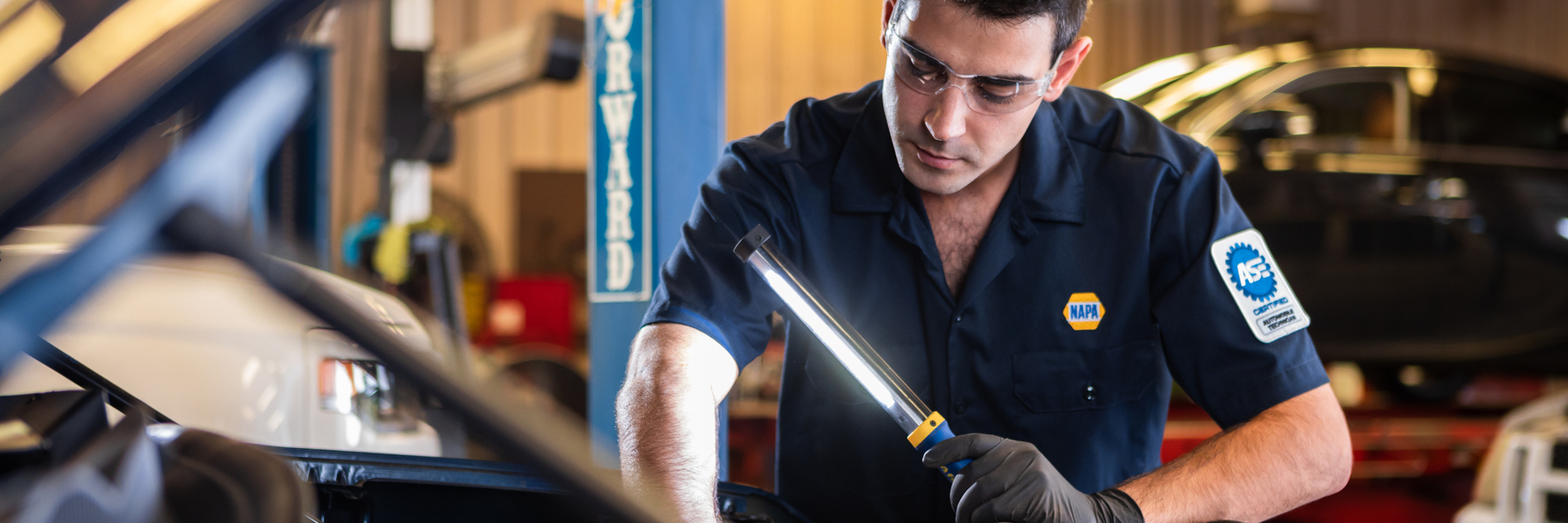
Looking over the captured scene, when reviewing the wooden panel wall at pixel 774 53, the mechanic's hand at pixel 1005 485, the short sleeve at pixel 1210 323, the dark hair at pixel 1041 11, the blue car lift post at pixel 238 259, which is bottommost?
the mechanic's hand at pixel 1005 485

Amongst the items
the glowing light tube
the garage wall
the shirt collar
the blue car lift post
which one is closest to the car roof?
the shirt collar

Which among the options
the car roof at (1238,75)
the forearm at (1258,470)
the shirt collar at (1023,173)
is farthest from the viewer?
the car roof at (1238,75)

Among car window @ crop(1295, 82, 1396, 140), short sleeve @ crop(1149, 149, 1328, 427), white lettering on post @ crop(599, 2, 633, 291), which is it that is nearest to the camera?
short sleeve @ crop(1149, 149, 1328, 427)

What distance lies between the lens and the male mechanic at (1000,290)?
1.19 m

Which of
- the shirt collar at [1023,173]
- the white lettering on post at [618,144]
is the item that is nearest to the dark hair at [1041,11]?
the shirt collar at [1023,173]

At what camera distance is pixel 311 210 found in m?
3.52

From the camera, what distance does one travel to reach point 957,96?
1204 mm

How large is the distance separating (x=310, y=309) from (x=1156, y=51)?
7.94 meters

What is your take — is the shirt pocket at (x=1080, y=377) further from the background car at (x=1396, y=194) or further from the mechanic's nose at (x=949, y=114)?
the background car at (x=1396, y=194)

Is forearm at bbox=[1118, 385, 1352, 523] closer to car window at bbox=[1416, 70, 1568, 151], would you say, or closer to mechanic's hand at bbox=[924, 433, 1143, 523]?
mechanic's hand at bbox=[924, 433, 1143, 523]

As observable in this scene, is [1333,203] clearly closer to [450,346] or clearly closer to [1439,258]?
[1439,258]

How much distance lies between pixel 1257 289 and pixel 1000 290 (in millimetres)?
313

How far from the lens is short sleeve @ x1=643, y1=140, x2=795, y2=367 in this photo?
1.22 metres

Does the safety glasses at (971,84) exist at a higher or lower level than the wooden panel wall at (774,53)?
lower
